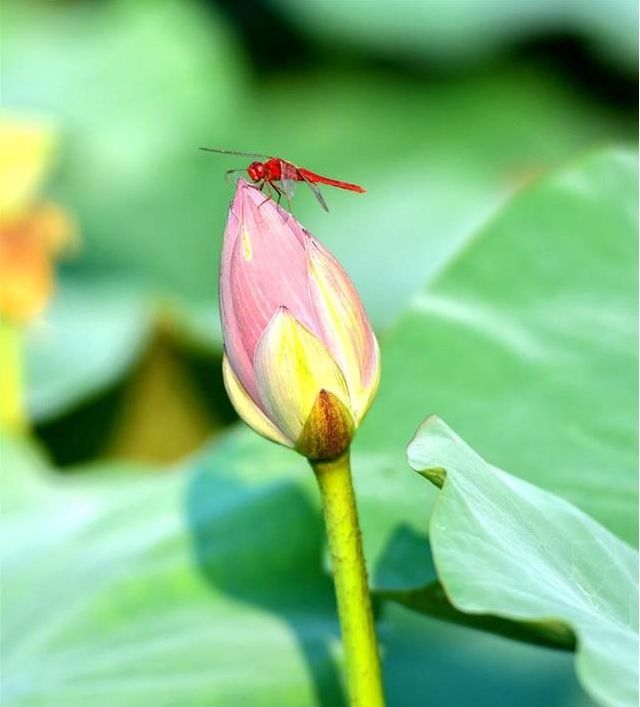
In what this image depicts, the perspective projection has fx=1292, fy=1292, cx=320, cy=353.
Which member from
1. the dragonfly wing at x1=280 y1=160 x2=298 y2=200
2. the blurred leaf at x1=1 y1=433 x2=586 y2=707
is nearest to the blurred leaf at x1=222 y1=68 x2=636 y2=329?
the blurred leaf at x1=1 y1=433 x2=586 y2=707

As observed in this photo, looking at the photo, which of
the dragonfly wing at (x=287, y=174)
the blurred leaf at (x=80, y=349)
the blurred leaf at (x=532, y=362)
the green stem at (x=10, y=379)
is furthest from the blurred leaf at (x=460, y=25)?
the dragonfly wing at (x=287, y=174)

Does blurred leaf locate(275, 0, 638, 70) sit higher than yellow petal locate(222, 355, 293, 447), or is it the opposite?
yellow petal locate(222, 355, 293, 447)

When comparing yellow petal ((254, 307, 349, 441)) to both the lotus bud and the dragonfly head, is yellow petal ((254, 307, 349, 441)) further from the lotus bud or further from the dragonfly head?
the dragonfly head

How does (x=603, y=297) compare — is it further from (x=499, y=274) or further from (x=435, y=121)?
(x=435, y=121)

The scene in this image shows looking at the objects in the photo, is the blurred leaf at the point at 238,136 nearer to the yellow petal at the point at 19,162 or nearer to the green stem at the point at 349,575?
the yellow petal at the point at 19,162

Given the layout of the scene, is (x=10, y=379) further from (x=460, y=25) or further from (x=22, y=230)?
(x=460, y=25)

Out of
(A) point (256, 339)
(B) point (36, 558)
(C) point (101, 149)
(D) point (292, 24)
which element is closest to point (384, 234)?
(C) point (101, 149)

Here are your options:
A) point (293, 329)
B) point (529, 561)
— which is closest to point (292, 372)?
point (293, 329)
